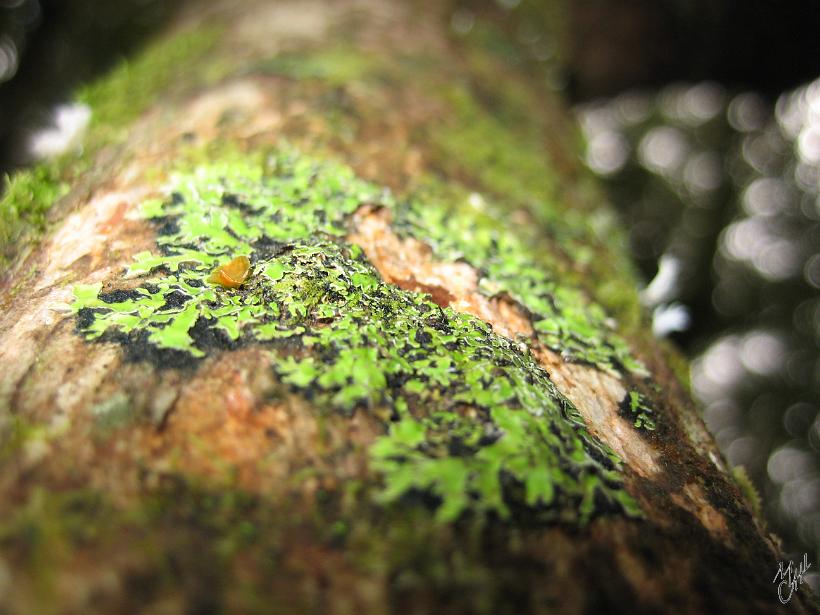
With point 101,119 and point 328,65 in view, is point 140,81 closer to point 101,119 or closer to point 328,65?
point 101,119

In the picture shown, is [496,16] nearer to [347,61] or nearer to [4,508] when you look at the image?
[347,61]

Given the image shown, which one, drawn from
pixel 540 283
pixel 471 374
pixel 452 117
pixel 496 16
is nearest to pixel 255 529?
pixel 471 374

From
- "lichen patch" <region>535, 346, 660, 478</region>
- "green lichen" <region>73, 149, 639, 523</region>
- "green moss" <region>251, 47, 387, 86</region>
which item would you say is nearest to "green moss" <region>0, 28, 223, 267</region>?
"green moss" <region>251, 47, 387, 86</region>

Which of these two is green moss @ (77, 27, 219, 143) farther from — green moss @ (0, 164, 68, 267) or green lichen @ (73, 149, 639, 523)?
green lichen @ (73, 149, 639, 523)

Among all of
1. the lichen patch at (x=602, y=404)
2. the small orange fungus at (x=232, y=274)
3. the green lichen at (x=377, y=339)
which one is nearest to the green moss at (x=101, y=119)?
the green lichen at (x=377, y=339)

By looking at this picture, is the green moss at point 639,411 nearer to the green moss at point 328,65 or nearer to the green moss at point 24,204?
the green moss at point 328,65

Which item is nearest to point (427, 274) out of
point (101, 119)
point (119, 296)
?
point (119, 296)
